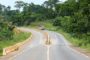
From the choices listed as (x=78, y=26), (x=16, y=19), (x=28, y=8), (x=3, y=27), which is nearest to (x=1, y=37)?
(x=3, y=27)

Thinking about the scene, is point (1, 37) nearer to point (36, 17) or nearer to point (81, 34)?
point (81, 34)

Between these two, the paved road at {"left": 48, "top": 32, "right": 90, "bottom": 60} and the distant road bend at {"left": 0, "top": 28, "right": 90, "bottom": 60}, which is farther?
the distant road bend at {"left": 0, "top": 28, "right": 90, "bottom": 60}

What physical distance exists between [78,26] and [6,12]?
5192 inches

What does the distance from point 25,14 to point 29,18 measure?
20.4 feet

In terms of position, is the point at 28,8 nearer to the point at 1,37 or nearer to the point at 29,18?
the point at 29,18

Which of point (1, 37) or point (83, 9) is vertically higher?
point (83, 9)

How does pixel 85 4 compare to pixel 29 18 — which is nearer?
pixel 85 4

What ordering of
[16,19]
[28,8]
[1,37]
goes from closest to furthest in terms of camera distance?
[1,37]
[16,19]
[28,8]

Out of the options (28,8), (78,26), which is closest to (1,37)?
(78,26)

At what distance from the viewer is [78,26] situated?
6688 centimetres

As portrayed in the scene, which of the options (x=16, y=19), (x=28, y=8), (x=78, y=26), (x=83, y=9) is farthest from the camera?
(x=28, y=8)

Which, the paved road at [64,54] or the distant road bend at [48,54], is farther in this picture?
the distant road bend at [48,54]

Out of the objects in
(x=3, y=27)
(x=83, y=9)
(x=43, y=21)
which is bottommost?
(x=43, y=21)

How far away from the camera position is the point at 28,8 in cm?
19188
